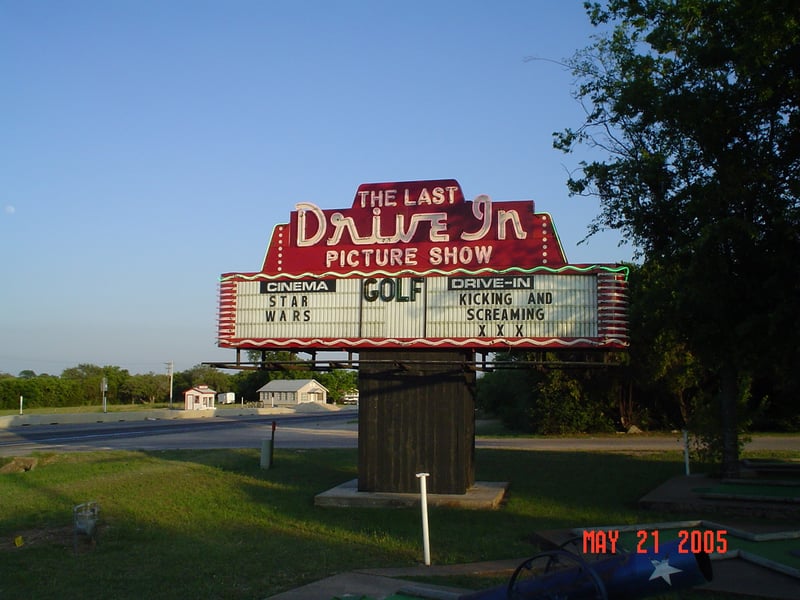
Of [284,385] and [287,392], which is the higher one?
[284,385]

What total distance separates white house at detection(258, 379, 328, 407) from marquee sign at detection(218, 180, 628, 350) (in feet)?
254

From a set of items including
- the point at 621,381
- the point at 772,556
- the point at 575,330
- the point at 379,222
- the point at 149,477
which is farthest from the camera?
the point at 621,381

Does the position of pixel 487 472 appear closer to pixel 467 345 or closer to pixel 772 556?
pixel 467 345

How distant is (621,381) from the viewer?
3347cm

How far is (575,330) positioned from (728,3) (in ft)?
19.3

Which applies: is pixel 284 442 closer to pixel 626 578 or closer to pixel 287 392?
pixel 626 578

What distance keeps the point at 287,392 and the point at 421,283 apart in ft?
268

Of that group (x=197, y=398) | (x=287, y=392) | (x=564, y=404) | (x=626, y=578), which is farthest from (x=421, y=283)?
(x=287, y=392)

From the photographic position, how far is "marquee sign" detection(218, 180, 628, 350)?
493 inches

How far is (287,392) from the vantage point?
9300cm

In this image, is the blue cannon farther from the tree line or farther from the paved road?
the tree line

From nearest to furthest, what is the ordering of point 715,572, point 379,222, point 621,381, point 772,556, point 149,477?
1. point 715,572
2. point 772,556
3. point 379,222
4. point 149,477
5. point 621,381

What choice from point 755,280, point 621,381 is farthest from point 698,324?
point 621,381

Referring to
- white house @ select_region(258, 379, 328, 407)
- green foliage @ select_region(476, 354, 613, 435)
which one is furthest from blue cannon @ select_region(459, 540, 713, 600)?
white house @ select_region(258, 379, 328, 407)
